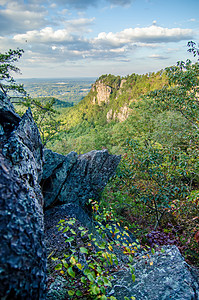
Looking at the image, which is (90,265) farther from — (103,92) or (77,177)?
(103,92)

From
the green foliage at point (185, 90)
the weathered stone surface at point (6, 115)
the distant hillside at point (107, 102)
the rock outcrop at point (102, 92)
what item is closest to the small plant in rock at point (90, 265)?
the weathered stone surface at point (6, 115)

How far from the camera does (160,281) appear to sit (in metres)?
2.73

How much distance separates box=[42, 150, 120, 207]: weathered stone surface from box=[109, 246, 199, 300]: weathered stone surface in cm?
450

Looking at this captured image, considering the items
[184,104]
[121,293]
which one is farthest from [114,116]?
[121,293]

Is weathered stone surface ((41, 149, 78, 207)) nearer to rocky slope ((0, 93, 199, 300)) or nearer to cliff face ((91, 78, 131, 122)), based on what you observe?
rocky slope ((0, 93, 199, 300))

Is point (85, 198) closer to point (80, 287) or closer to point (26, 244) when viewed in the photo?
point (80, 287)

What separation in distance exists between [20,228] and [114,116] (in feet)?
359

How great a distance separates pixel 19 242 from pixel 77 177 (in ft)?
19.2

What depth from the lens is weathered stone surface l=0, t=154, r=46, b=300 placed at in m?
1.58

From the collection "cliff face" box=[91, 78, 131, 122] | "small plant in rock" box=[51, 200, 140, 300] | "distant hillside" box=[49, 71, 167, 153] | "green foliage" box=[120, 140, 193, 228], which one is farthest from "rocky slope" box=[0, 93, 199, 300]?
"cliff face" box=[91, 78, 131, 122]

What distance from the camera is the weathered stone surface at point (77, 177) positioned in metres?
7.04

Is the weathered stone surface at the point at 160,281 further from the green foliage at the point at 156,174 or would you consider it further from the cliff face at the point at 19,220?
the green foliage at the point at 156,174

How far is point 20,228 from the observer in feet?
6.17

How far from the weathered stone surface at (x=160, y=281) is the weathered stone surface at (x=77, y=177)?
4.50 meters
